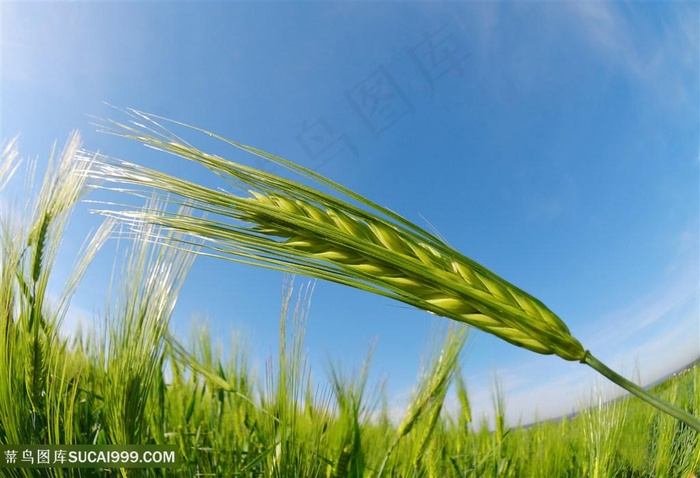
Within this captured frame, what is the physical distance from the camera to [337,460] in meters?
1.32

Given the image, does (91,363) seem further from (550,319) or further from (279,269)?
(550,319)

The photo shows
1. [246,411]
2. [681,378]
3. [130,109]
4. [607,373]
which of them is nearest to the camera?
[607,373]

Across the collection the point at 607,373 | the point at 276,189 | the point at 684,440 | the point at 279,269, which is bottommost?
the point at 684,440

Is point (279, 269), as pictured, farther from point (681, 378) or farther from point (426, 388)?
point (681, 378)

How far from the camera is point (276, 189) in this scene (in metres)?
0.84

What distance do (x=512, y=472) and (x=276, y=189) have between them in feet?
4.71

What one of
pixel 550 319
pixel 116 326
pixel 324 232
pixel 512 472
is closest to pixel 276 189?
pixel 324 232

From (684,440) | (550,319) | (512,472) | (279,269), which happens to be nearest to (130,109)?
(279,269)

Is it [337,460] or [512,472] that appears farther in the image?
[512,472]

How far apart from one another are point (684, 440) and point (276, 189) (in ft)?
6.43

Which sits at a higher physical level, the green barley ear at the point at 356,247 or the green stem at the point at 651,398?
the green barley ear at the point at 356,247

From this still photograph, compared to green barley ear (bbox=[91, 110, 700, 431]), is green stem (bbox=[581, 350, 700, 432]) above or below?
below

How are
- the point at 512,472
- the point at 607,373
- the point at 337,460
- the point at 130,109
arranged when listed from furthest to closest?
1. the point at 512,472
2. the point at 337,460
3. the point at 130,109
4. the point at 607,373

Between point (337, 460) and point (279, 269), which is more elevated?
point (279, 269)
